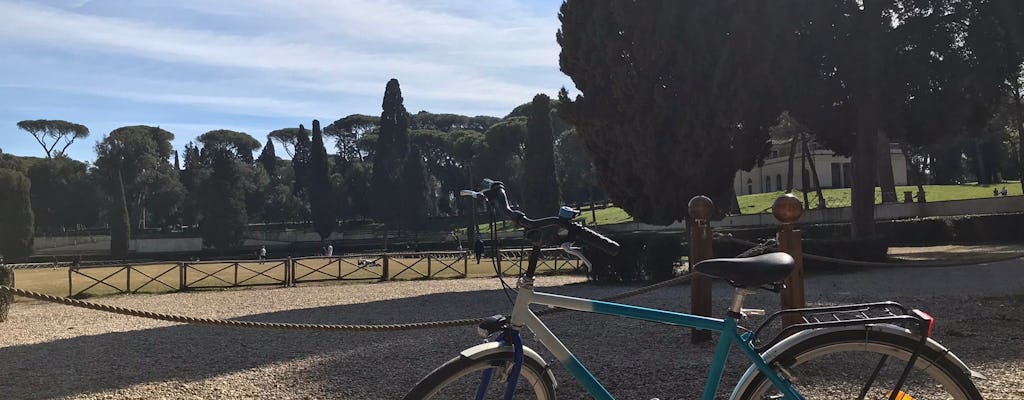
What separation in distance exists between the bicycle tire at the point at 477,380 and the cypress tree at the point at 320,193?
5292cm

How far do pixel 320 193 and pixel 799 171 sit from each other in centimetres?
4229

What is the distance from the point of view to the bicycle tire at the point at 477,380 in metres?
1.99

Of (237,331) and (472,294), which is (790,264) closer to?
(237,331)

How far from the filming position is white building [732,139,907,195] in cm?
6166

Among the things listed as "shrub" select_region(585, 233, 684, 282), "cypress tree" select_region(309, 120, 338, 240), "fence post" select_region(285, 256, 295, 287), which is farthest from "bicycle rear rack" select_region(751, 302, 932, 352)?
"cypress tree" select_region(309, 120, 338, 240)

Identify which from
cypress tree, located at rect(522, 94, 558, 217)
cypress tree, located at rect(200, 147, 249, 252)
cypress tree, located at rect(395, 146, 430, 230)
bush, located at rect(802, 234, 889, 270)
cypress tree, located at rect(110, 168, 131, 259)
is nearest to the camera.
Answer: bush, located at rect(802, 234, 889, 270)

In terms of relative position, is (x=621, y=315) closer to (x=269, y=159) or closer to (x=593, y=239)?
(x=593, y=239)

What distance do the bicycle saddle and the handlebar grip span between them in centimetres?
30

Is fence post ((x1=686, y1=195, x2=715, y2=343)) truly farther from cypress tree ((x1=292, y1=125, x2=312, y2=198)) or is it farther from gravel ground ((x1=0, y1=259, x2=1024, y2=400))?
cypress tree ((x1=292, y1=125, x2=312, y2=198))

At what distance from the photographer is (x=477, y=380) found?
2.10 meters

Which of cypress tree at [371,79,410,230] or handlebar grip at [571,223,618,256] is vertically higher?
cypress tree at [371,79,410,230]

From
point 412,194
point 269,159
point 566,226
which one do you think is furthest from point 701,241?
point 269,159

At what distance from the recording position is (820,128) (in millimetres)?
19406

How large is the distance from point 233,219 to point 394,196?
11.2 meters
